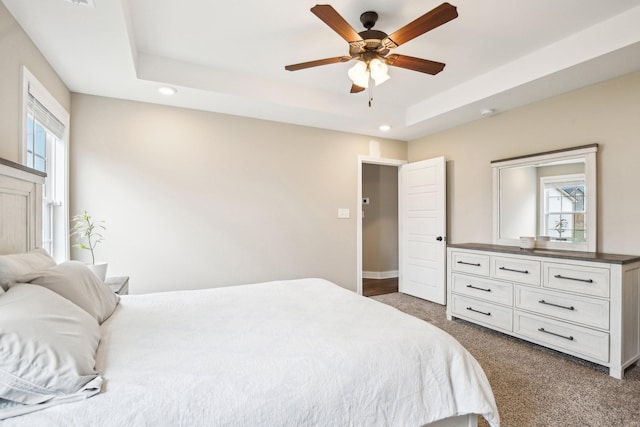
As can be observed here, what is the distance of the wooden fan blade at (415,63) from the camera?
2.21 metres

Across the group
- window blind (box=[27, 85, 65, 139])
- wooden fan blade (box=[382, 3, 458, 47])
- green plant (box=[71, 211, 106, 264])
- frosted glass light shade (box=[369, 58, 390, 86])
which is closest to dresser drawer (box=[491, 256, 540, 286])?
frosted glass light shade (box=[369, 58, 390, 86])

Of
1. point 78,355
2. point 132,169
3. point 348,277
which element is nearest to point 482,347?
point 348,277

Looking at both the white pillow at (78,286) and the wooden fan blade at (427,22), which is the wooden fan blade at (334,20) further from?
the white pillow at (78,286)

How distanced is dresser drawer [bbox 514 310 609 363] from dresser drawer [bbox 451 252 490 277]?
0.48 metres

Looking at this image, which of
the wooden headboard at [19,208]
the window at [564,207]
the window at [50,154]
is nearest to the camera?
the wooden headboard at [19,208]

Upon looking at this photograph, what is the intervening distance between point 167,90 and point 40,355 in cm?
260

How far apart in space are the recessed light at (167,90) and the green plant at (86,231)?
1322 millimetres

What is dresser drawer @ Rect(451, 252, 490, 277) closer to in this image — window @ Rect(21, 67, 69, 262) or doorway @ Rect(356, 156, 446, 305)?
doorway @ Rect(356, 156, 446, 305)

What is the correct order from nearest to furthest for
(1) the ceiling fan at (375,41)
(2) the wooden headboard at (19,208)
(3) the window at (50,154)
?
(2) the wooden headboard at (19,208) < (1) the ceiling fan at (375,41) < (3) the window at (50,154)

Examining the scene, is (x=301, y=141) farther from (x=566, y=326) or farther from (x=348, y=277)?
(x=566, y=326)

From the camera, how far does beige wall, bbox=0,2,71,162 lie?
5.73 ft

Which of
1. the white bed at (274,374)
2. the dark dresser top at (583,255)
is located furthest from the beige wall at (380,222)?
the white bed at (274,374)

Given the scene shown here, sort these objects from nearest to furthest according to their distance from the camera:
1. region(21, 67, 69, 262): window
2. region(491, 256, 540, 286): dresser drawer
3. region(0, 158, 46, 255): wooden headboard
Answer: region(0, 158, 46, 255): wooden headboard, region(21, 67, 69, 262): window, region(491, 256, 540, 286): dresser drawer

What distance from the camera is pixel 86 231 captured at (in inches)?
114
